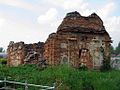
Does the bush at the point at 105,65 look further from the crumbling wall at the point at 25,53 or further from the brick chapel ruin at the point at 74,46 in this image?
the crumbling wall at the point at 25,53

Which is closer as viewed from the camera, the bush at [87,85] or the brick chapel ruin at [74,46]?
the bush at [87,85]

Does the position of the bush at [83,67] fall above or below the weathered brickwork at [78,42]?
below

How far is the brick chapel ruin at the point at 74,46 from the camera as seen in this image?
26234 mm

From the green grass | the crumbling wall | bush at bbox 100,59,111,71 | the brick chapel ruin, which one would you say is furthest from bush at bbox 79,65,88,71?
the green grass

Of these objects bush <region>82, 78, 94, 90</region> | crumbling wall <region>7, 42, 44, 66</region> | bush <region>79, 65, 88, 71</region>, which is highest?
crumbling wall <region>7, 42, 44, 66</region>

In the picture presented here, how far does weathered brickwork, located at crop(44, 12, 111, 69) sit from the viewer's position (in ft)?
86.0

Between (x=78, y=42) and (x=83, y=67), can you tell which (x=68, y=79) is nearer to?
(x=83, y=67)

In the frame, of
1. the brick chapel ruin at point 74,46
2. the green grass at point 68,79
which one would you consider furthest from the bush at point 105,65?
the green grass at point 68,79

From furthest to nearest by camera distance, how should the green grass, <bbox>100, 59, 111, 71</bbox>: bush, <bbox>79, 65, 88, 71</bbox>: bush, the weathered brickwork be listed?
<bbox>100, 59, 111, 71</bbox>: bush → <bbox>79, 65, 88, 71</bbox>: bush → the weathered brickwork → the green grass

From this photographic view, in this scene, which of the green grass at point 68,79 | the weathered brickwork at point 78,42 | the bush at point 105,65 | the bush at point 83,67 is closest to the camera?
the green grass at point 68,79

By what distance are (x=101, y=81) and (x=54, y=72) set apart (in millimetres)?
3460

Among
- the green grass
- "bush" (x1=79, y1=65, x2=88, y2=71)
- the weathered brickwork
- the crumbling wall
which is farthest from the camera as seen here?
the crumbling wall

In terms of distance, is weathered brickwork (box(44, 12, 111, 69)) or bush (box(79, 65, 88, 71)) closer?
weathered brickwork (box(44, 12, 111, 69))

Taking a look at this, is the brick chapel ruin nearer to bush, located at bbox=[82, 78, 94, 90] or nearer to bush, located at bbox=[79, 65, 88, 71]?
bush, located at bbox=[79, 65, 88, 71]
